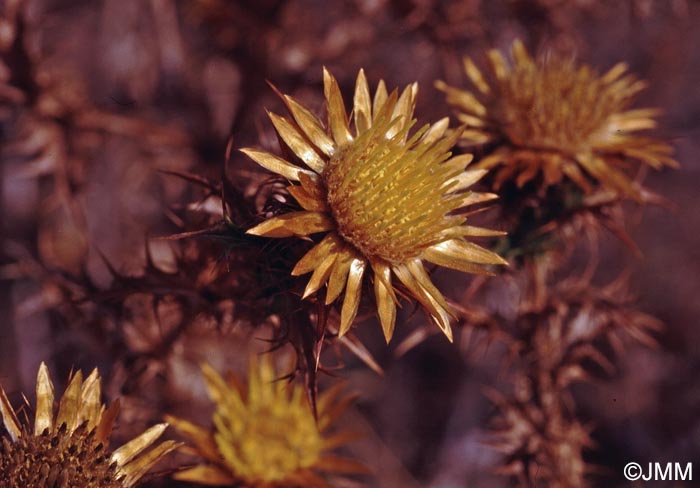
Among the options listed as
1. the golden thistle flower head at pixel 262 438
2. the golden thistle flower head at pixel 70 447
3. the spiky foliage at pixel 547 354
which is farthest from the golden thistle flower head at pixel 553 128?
the golden thistle flower head at pixel 70 447

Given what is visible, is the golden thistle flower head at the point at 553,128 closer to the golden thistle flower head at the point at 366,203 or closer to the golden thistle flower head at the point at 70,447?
the golden thistle flower head at the point at 366,203

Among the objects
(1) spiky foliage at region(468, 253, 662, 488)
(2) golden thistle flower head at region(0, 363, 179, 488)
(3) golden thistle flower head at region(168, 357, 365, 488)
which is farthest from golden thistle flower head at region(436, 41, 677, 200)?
(2) golden thistle flower head at region(0, 363, 179, 488)

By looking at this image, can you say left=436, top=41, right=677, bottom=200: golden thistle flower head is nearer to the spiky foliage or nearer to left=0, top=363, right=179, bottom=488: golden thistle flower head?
the spiky foliage

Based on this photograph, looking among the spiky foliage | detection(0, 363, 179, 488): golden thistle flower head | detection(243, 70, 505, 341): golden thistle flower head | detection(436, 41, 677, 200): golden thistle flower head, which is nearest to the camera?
detection(0, 363, 179, 488): golden thistle flower head

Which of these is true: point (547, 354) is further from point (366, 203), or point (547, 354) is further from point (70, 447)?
point (70, 447)

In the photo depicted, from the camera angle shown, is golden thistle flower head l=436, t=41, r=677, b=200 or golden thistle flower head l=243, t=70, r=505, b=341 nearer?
golden thistle flower head l=243, t=70, r=505, b=341
